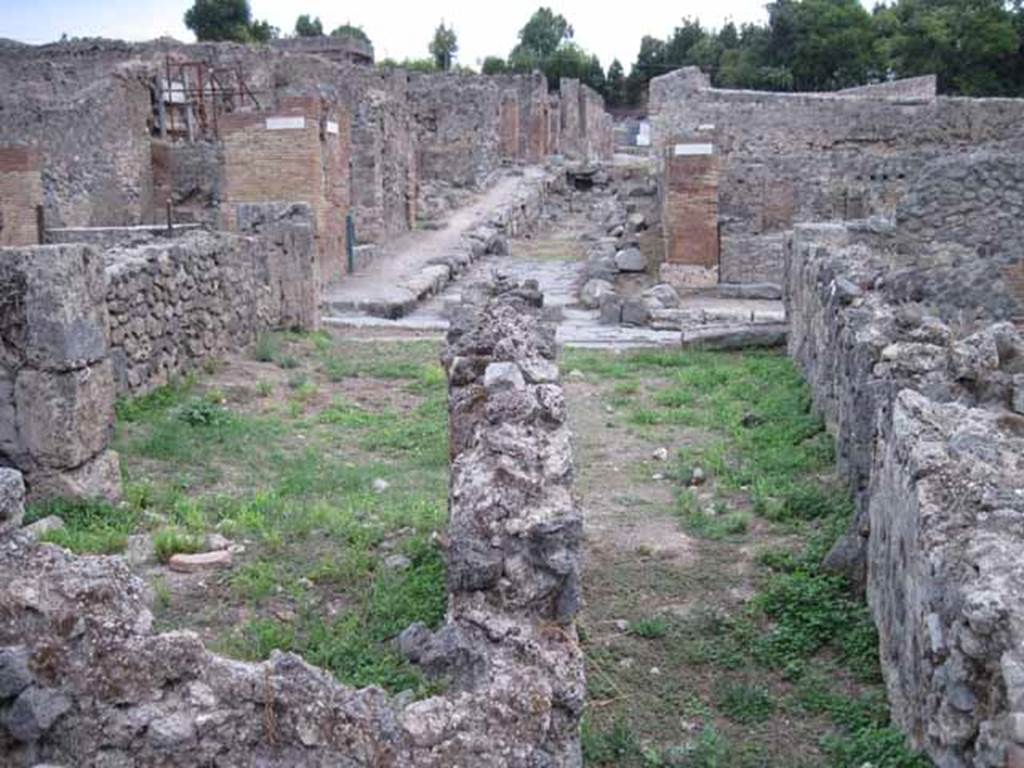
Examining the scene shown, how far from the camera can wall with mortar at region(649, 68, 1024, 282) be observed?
57.3 ft

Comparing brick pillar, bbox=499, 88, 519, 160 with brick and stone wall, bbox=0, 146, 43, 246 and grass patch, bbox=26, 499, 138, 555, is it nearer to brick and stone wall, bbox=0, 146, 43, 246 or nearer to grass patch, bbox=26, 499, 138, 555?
brick and stone wall, bbox=0, 146, 43, 246

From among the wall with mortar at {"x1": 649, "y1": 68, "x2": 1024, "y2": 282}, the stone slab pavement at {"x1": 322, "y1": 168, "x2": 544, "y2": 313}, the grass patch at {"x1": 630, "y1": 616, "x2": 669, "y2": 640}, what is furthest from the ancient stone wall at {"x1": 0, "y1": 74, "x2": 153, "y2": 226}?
the grass patch at {"x1": 630, "y1": 616, "x2": 669, "y2": 640}

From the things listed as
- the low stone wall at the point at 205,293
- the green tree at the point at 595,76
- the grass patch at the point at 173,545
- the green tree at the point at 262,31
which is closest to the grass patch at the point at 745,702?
the grass patch at the point at 173,545

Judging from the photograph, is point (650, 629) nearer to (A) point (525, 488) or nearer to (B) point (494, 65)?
(A) point (525, 488)

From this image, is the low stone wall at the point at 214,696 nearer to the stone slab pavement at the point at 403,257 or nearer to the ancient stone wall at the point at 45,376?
the ancient stone wall at the point at 45,376

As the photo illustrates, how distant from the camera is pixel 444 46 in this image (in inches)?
2282

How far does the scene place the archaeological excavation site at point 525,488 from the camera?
3.04 metres

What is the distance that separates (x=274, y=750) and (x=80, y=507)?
439 centimetres

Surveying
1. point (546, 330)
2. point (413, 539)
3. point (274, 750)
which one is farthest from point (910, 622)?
point (546, 330)

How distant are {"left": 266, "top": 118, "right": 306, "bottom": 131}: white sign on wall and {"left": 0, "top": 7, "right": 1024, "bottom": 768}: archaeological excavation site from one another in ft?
0.14

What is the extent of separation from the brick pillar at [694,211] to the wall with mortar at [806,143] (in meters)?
0.26

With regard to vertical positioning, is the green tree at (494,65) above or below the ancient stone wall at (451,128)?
above

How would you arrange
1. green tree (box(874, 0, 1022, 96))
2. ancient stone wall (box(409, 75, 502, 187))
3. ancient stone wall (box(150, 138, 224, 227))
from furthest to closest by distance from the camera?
green tree (box(874, 0, 1022, 96))
ancient stone wall (box(409, 75, 502, 187))
ancient stone wall (box(150, 138, 224, 227))

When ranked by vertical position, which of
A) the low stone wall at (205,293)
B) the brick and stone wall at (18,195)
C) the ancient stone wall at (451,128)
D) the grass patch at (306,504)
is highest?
the ancient stone wall at (451,128)
